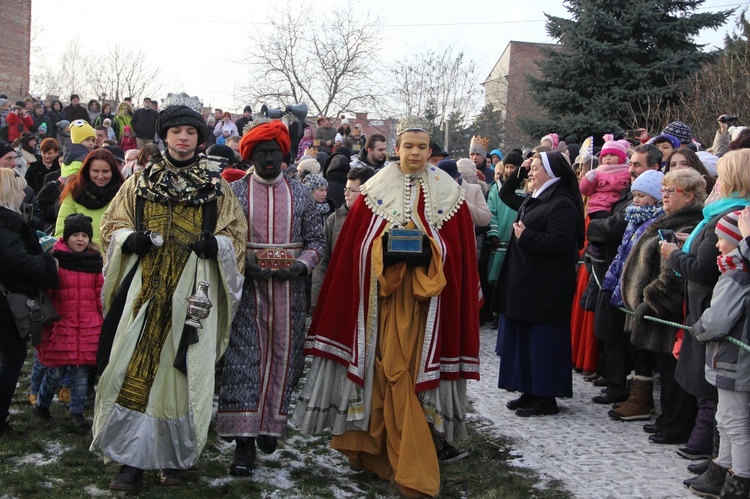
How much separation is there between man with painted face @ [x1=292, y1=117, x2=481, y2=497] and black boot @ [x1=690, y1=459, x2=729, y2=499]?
145cm

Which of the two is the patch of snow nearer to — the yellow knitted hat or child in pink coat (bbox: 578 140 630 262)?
child in pink coat (bbox: 578 140 630 262)

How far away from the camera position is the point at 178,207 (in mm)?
5195

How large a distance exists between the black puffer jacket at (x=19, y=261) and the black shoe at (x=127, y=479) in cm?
157

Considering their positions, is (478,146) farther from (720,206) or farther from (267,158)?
(720,206)

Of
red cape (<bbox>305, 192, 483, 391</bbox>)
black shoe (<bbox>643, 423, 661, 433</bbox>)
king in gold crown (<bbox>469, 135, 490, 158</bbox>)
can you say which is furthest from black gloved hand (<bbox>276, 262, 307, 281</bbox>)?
king in gold crown (<bbox>469, 135, 490, 158</bbox>)

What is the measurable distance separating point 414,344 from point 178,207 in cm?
169

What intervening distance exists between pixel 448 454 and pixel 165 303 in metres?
2.17

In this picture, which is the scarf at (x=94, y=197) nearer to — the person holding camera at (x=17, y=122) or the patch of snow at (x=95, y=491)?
the patch of snow at (x=95, y=491)

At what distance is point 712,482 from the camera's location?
16.2ft

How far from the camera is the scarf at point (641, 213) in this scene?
6.49 meters

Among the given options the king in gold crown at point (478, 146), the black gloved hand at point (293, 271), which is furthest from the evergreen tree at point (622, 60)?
the black gloved hand at point (293, 271)

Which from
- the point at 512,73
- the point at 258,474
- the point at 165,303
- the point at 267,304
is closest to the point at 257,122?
the point at 267,304

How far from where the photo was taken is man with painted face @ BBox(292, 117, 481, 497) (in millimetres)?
5281

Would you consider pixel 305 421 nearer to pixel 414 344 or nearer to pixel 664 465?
pixel 414 344
